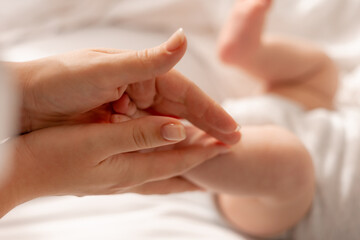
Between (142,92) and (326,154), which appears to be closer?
(142,92)

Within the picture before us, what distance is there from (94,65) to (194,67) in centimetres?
43

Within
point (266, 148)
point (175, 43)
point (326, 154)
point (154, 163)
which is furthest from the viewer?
point (326, 154)

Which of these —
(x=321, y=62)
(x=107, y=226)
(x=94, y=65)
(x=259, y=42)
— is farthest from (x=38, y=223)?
(x=321, y=62)

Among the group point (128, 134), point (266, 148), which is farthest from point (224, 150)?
point (128, 134)

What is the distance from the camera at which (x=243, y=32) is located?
27.7 inches

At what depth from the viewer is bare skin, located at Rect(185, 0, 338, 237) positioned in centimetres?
57

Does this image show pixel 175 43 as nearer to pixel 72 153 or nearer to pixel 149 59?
pixel 149 59

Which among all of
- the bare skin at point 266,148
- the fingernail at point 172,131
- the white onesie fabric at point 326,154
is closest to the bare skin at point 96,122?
the fingernail at point 172,131

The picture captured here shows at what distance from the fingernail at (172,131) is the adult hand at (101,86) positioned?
0.18ft

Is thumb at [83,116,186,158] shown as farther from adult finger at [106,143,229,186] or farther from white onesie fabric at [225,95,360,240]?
white onesie fabric at [225,95,360,240]

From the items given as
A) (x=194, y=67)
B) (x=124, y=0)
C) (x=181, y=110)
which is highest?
(x=124, y=0)

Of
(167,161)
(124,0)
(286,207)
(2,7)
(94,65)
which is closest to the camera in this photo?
(94,65)

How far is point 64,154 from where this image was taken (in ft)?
1.34

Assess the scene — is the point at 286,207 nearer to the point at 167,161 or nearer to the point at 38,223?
the point at 167,161
